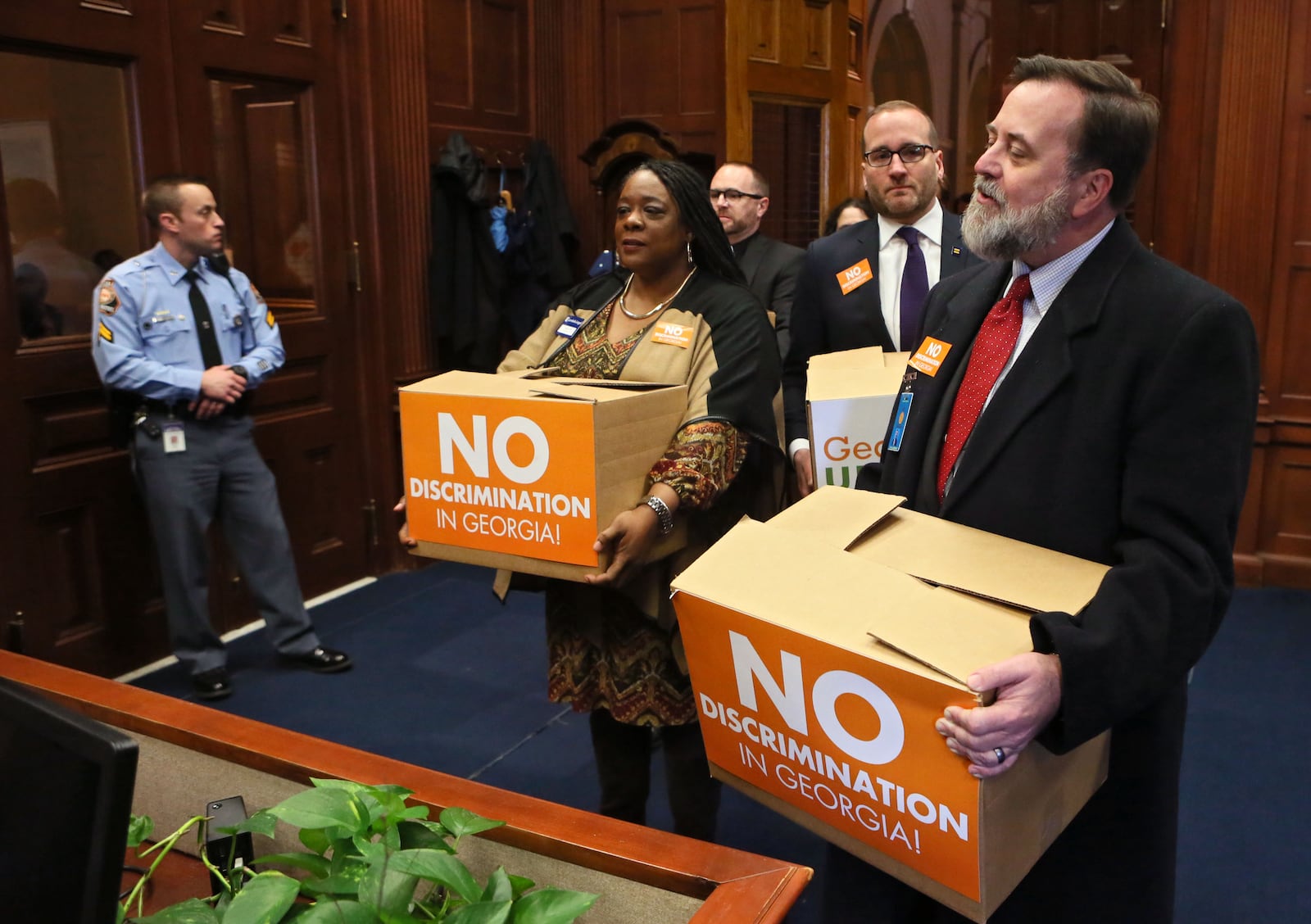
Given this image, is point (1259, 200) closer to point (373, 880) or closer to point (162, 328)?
point (162, 328)

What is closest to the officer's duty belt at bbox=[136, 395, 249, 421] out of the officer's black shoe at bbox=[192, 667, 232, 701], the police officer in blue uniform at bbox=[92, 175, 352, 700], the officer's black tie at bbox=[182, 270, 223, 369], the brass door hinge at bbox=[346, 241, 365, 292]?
the police officer in blue uniform at bbox=[92, 175, 352, 700]

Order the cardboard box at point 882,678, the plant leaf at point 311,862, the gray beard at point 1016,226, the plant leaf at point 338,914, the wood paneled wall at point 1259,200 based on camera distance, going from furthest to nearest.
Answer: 1. the wood paneled wall at point 1259,200
2. the gray beard at point 1016,226
3. the cardboard box at point 882,678
4. the plant leaf at point 311,862
5. the plant leaf at point 338,914

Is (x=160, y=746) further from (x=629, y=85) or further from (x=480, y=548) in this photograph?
(x=629, y=85)

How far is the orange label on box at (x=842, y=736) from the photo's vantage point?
0.99m

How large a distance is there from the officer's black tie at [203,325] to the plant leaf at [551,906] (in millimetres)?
3051

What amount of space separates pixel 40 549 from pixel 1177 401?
3.39 metres

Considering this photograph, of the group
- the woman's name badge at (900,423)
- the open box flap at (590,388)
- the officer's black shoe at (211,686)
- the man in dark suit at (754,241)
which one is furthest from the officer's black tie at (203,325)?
the woman's name badge at (900,423)

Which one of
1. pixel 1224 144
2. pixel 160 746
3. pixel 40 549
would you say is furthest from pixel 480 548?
pixel 1224 144

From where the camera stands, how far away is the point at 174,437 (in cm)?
341

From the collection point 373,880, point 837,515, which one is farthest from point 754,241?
point 373,880

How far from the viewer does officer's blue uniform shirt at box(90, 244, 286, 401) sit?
328 centimetres

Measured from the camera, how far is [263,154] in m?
4.12

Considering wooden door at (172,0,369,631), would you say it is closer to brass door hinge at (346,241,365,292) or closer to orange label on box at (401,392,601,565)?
brass door hinge at (346,241,365,292)

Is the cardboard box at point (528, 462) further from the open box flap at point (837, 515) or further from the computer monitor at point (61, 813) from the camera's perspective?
the computer monitor at point (61, 813)
